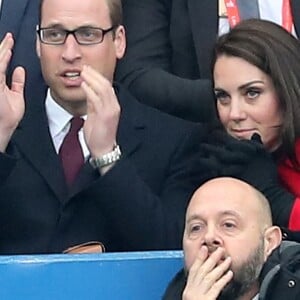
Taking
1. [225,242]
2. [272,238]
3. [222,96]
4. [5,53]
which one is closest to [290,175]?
[222,96]

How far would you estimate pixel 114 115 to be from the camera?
11.7 feet

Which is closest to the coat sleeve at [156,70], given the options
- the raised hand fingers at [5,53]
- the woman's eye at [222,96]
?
the woman's eye at [222,96]

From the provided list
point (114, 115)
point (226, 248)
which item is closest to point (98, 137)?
point (114, 115)

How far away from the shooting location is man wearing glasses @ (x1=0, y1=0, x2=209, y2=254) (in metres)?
3.57

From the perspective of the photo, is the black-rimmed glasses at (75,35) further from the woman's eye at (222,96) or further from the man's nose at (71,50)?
the woman's eye at (222,96)

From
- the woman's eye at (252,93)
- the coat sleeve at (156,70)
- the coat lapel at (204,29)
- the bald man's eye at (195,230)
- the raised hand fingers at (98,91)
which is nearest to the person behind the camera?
the bald man's eye at (195,230)

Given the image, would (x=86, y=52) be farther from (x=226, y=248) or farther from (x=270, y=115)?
(x=226, y=248)

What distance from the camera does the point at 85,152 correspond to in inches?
148

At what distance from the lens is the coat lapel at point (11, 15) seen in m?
4.10

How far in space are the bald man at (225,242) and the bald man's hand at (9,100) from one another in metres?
0.57

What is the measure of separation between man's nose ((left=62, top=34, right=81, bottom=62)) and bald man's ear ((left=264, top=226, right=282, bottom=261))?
808mm

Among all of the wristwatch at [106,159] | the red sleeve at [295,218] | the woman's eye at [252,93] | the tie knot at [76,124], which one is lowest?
the red sleeve at [295,218]

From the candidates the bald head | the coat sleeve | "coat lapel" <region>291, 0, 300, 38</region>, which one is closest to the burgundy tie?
the coat sleeve

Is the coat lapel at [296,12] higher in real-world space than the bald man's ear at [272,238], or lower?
higher
